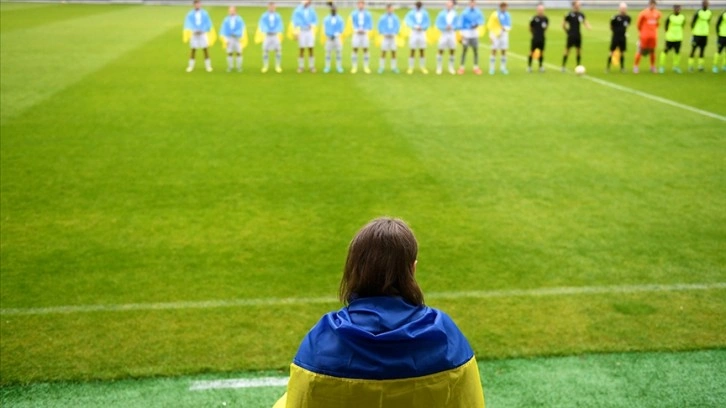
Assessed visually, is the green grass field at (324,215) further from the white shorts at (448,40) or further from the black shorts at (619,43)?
the white shorts at (448,40)

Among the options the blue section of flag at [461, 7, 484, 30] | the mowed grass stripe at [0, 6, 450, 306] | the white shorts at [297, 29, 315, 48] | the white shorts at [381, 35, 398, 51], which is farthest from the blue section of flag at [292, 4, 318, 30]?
the mowed grass stripe at [0, 6, 450, 306]

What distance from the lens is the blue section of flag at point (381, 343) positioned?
244 centimetres

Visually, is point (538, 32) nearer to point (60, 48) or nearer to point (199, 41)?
point (199, 41)

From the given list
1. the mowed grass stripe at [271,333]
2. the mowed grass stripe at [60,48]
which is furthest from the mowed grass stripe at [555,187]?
the mowed grass stripe at [60,48]

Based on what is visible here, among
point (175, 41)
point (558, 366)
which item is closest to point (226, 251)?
point (558, 366)

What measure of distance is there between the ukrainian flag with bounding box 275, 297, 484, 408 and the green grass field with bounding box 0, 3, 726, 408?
3.10 metres

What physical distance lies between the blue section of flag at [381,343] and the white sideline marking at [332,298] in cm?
459

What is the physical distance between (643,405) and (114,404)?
373cm

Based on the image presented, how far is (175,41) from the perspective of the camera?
29.0m

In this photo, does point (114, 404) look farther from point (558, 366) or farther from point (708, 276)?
point (708, 276)

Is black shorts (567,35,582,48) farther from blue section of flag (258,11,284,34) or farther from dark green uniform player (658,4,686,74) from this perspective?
blue section of flag (258,11,284,34)

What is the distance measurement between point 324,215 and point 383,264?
692 centimetres

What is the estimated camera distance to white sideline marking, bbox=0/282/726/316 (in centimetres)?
694

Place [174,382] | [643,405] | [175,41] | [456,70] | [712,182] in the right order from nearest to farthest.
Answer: [643,405], [174,382], [712,182], [456,70], [175,41]
